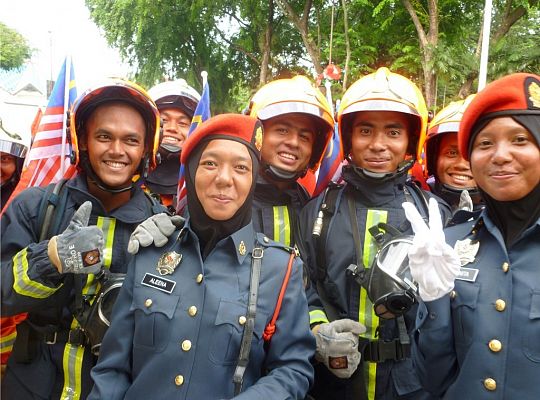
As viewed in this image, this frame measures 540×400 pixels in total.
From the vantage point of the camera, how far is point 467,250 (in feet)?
7.54

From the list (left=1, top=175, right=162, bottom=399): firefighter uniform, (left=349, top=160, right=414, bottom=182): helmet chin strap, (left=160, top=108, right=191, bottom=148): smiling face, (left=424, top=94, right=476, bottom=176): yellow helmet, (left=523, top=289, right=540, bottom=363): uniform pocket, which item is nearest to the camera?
(left=523, top=289, right=540, bottom=363): uniform pocket

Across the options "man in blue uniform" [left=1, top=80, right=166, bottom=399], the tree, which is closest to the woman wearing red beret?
"man in blue uniform" [left=1, top=80, right=166, bottom=399]

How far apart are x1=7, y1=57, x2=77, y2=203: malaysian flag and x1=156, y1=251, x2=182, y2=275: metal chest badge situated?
164 centimetres

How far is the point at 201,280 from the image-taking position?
2297mm

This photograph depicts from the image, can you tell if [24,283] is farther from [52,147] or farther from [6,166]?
[6,166]

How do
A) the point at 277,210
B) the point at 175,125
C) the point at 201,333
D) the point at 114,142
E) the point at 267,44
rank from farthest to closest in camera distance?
the point at 267,44 → the point at 175,125 → the point at 277,210 → the point at 114,142 → the point at 201,333

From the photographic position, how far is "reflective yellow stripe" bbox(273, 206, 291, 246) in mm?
3277

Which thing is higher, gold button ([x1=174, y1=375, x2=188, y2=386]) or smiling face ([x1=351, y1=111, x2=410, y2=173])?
smiling face ([x1=351, y1=111, x2=410, y2=173])

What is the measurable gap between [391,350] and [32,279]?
204 cm

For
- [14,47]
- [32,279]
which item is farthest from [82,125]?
[14,47]

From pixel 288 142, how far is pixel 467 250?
A: 1638 millimetres

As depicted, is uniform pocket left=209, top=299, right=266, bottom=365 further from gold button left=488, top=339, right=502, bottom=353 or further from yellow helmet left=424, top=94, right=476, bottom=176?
yellow helmet left=424, top=94, right=476, bottom=176

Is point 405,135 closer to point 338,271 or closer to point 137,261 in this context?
point 338,271

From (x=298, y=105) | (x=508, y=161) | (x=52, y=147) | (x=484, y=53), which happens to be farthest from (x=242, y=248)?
(x=484, y=53)
